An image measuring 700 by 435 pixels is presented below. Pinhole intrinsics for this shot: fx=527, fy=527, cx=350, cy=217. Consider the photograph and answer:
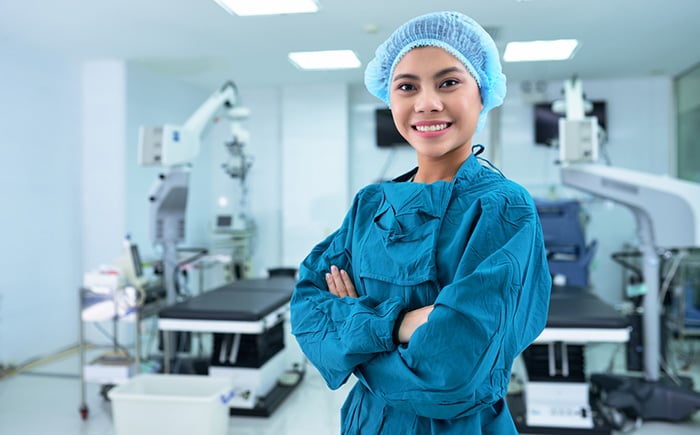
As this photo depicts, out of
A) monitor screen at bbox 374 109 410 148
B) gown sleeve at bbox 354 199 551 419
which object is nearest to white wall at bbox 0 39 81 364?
monitor screen at bbox 374 109 410 148

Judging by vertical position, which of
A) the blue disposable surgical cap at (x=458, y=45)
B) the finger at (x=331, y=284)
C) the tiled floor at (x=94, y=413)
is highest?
the blue disposable surgical cap at (x=458, y=45)

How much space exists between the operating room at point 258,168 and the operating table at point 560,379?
17 millimetres

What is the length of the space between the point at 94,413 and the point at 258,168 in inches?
136

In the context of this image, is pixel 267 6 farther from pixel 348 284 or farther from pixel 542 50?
pixel 348 284

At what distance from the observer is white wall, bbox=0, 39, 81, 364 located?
4016 millimetres

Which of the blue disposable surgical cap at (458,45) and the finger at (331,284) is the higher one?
the blue disposable surgical cap at (458,45)

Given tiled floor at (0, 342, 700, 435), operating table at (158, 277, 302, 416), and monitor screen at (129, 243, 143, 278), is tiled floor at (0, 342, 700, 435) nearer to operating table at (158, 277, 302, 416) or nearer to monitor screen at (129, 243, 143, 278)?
operating table at (158, 277, 302, 416)

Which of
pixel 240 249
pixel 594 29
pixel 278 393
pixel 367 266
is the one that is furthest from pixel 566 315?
pixel 240 249

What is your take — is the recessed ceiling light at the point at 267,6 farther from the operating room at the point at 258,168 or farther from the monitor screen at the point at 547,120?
the monitor screen at the point at 547,120

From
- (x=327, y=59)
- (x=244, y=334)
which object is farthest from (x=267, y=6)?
(x=244, y=334)

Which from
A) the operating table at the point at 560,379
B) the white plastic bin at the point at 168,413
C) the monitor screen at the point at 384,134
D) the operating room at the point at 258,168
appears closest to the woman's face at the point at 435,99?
the operating room at the point at 258,168

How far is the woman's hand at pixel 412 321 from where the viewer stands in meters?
0.94

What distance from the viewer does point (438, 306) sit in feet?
2.95

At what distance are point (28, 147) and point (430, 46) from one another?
4161 millimetres
